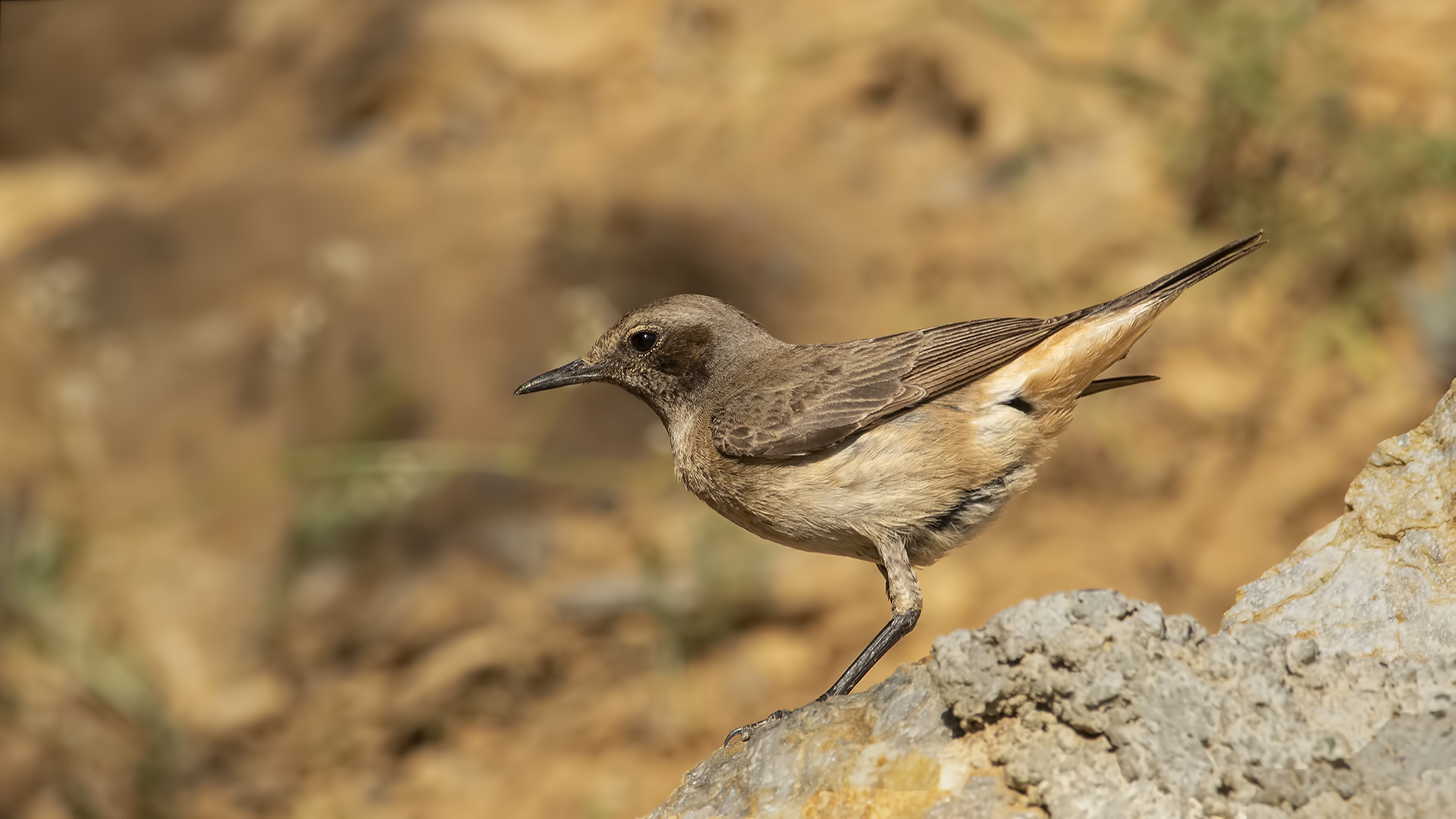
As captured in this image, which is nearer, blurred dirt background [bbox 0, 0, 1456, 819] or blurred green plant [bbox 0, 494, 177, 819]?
blurred green plant [bbox 0, 494, 177, 819]

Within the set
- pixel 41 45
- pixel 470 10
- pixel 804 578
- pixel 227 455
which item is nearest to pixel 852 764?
pixel 804 578

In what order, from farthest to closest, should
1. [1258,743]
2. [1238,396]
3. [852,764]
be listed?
[1238,396]
[852,764]
[1258,743]

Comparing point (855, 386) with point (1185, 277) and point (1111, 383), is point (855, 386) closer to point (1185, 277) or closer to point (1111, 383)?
point (1111, 383)

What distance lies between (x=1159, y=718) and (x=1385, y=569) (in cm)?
118

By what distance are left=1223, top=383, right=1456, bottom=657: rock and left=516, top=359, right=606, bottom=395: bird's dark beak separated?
2503mm

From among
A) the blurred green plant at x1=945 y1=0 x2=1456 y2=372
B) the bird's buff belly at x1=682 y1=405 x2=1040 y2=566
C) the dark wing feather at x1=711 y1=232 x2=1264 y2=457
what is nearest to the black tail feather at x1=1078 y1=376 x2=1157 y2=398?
the dark wing feather at x1=711 y1=232 x2=1264 y2=457

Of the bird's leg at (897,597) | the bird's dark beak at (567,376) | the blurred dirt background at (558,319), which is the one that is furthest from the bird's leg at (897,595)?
the blurred dirt background at (558,319)

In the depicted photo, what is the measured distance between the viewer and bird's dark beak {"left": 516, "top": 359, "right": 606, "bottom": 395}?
5.13 metres

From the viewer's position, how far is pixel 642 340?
5.22 m

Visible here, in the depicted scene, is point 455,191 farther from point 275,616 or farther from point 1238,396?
point 1238,396

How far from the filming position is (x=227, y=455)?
8438 mm

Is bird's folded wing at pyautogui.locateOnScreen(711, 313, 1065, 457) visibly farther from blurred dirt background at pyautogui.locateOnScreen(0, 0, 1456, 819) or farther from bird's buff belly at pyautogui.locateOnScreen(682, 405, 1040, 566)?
blurred dirt background at pyautogui.locateOnScreen(0, 0, 1456, 819)

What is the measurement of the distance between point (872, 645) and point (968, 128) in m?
6.03

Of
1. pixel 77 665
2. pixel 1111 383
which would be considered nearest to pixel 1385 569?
pixel 1111 383
